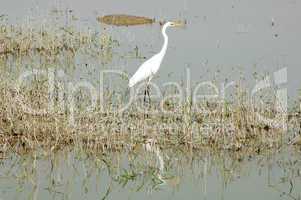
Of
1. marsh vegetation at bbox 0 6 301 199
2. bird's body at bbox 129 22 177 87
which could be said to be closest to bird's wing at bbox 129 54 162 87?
bird's body at bbox 129 22 177 87

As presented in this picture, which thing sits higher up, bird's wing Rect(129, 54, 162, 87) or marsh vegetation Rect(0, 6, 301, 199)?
bird's wing Rect(129, 54, 162, 87)

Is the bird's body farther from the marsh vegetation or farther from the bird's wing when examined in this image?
the marsh vegetation

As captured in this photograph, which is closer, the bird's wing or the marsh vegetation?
the marsh vegetation

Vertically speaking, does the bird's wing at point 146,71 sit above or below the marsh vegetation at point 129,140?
above

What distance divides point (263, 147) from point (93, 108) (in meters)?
1.90

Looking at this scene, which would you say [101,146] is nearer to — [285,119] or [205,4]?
[285,119]

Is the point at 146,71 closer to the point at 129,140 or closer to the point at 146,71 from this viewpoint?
the point at 146,71

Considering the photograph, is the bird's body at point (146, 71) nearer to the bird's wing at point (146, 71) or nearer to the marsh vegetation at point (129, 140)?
the bird's wing at point (146, 71)

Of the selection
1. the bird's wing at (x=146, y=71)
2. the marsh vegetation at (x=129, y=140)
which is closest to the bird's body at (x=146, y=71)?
the bird's wing at (x=146, y=71)

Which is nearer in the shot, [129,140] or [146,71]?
[129,140]

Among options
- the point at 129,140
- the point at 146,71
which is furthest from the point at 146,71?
the point at 129,140

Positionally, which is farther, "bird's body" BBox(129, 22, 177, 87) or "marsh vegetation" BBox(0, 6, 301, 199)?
"bird's body" BBox(129, 22, 177, 87)

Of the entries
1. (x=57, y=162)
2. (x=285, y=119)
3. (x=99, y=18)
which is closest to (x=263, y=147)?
(x=285, y=119)

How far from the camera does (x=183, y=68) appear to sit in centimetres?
1041
